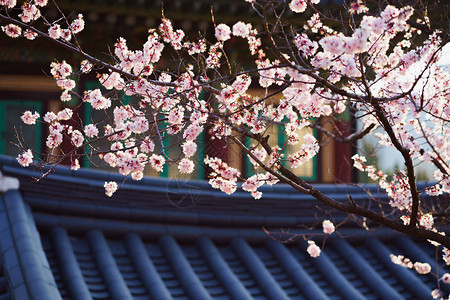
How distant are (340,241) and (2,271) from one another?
4882mm

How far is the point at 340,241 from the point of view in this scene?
8727 millimetres

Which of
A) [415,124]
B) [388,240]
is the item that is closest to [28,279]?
[415,124]

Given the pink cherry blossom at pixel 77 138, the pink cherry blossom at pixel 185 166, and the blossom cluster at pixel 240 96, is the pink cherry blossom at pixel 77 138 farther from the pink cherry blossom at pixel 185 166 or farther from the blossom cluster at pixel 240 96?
the pink cherry blossom at pixel 185 166

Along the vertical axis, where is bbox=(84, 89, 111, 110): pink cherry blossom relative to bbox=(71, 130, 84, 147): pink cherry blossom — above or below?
above

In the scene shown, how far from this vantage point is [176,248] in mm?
7406

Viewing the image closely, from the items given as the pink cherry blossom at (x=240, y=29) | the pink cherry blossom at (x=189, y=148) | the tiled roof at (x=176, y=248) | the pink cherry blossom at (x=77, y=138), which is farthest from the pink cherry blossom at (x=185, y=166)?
the tiled roof at (x=176, y=248)

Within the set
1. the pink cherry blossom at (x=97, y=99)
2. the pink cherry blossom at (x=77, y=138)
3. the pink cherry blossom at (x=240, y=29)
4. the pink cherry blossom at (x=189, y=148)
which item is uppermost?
the pink cherry blossom at (x=97, y=99)

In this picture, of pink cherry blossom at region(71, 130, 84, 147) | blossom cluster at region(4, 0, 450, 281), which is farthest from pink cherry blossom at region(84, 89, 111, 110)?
pink cherry blossom at region(71, 130, 84, 147)

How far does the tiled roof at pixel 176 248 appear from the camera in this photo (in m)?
6.32

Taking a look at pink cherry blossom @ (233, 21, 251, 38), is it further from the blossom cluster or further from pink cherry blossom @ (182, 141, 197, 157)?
pink cherry blossom @ (182, 141, 197, 157)

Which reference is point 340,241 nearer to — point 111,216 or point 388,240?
point 388,240

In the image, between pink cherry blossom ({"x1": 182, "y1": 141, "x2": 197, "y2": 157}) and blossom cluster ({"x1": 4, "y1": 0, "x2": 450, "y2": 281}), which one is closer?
blossom cluster ({"x1": 4, "y1": 0, "x2": 450, "y2": 281})

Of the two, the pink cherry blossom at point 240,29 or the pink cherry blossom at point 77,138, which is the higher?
the pink cherry blossom at point 240,29

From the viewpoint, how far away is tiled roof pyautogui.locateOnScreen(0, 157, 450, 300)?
6.32 metres
